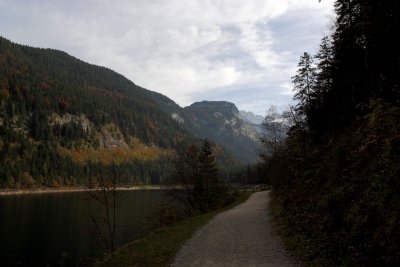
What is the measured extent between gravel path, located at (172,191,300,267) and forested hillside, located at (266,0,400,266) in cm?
→ 97

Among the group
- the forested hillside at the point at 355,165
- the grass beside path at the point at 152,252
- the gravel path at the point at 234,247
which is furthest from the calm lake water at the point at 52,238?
the forested hillside at the point at 355,165

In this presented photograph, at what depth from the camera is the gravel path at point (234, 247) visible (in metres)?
13.6

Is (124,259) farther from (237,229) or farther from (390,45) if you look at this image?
(390,45)

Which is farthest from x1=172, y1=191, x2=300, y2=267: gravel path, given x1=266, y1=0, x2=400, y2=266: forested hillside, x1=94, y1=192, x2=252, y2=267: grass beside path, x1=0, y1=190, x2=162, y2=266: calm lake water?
x1=0, y1=190, x2=162, y2=266: calm lake water

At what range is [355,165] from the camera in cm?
1354

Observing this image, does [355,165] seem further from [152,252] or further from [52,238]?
[52,238]

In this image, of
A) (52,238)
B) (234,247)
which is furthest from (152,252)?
(52,238)

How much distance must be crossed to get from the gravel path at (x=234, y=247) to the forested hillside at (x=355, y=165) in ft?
3.19

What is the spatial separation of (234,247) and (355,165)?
648cm

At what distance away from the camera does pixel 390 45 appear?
1781 cm

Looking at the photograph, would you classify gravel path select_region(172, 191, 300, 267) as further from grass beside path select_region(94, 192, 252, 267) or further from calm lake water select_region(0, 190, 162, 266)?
Answer: calm lake water select_region(0, 190, 162, 266)

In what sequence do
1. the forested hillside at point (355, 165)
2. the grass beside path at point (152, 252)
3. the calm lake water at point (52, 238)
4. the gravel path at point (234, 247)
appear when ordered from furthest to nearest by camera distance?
the calm lake water at point (52, 238) → the grass beside path at point (152, 252) → the gravel path at point (234, 247) → the forested hillside at point (355, 165)

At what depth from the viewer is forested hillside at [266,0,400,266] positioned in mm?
9844

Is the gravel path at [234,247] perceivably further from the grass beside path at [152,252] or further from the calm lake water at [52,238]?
the calm lake water at [52,238]
